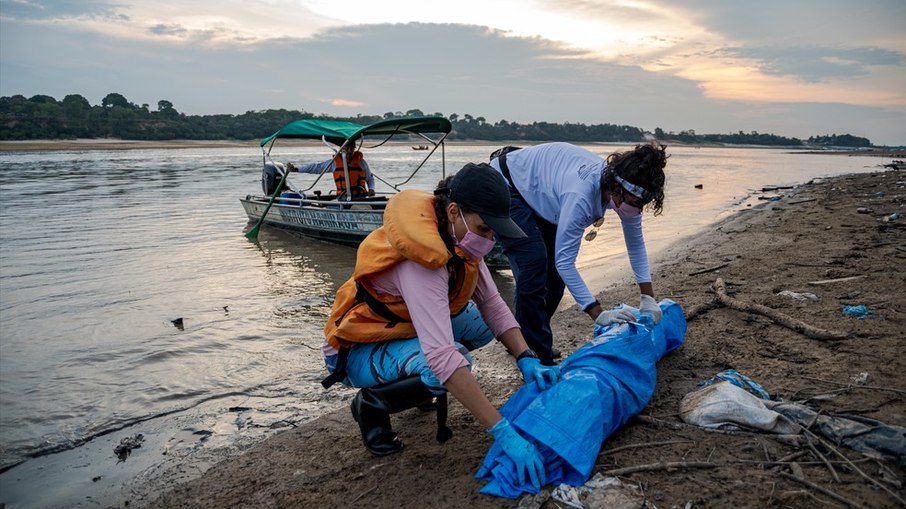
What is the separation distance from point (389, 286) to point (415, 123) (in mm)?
8774

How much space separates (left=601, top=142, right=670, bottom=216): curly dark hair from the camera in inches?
113

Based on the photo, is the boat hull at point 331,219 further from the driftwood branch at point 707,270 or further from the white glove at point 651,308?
the white glove at point 651,308

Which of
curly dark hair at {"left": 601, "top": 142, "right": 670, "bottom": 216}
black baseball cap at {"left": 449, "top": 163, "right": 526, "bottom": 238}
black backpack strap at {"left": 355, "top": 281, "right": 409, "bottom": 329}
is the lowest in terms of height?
black backpack strap at {"left": 355, "top": 281, "right": 409, "bottom": 329}

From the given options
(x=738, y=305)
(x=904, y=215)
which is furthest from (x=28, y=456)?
(x=904, y=215)

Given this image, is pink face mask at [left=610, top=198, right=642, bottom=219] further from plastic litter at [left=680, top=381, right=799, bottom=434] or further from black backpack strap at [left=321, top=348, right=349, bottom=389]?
black backpack strap at [left=321, top=348, right=349, bottom=389]

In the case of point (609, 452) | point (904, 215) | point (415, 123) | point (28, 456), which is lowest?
point (28, 456)

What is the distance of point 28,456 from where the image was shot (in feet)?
11.3

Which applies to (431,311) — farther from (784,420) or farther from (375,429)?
(784,420)

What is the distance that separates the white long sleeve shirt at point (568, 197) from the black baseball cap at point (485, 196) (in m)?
0.70

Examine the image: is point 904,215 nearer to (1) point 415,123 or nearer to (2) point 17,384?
(1) point 415,123

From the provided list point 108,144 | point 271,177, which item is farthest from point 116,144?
point 271,177

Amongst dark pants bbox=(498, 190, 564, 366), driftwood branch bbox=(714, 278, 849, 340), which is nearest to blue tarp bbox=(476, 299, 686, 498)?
dark pants bbox=(498, 190, 564, 366)

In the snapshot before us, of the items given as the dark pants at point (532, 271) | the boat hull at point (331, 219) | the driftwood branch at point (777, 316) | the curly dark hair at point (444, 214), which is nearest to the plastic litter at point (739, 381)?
the driftwood branch at point (777, 316)

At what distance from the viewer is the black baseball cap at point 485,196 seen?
87.8 inches
